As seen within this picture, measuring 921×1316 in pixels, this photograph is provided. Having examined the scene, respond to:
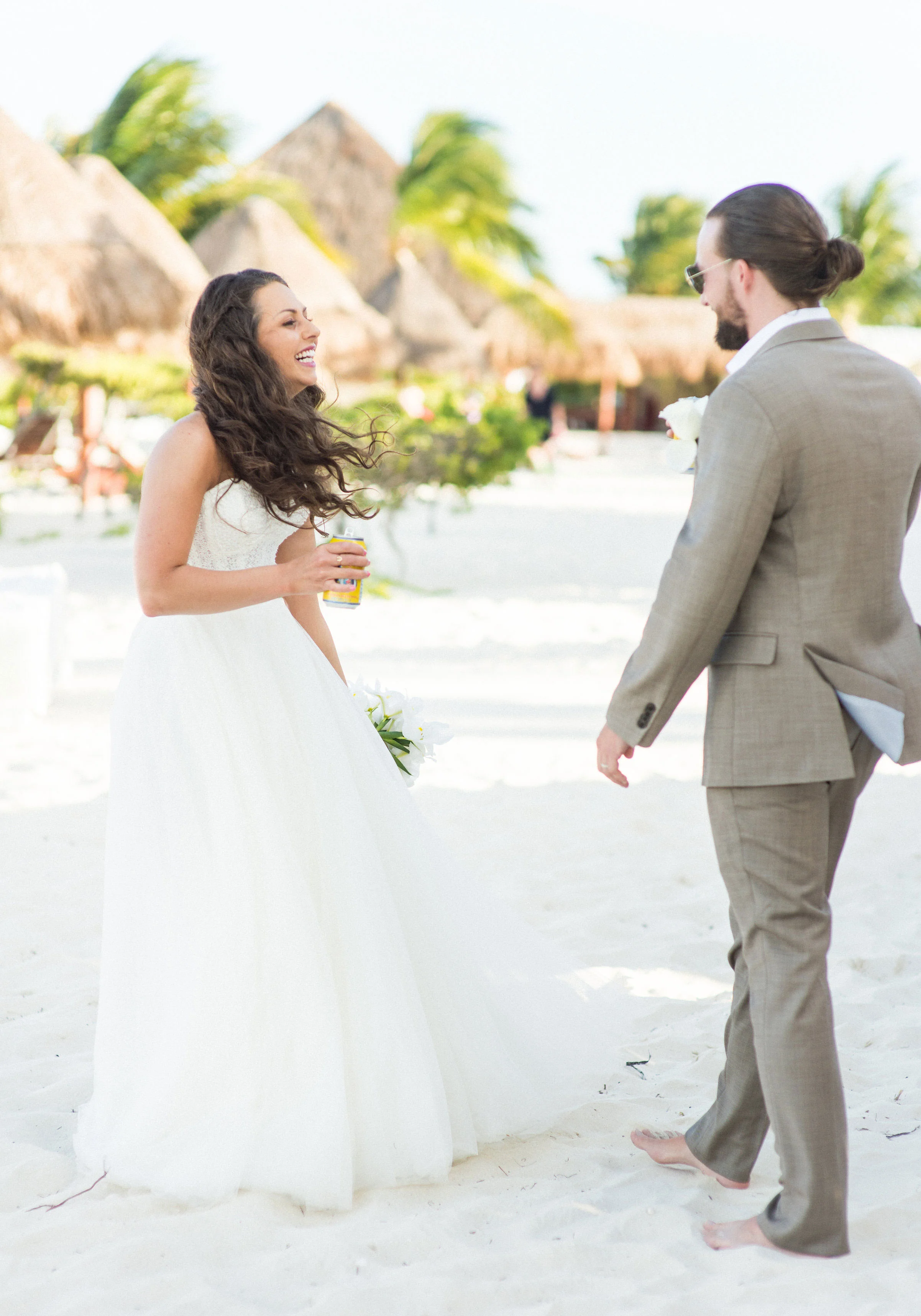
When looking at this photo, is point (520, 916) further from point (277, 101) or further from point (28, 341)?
point (277, 101)

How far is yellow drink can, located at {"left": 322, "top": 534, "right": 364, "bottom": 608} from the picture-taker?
7.39ft

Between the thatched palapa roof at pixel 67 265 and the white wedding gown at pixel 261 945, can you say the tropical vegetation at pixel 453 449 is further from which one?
the white wedding gown at pixel 261 945

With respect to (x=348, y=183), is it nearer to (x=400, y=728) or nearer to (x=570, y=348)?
(x=570, y=348)

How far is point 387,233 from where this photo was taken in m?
27.5

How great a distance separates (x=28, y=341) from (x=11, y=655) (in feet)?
28.9

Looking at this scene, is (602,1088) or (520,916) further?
(520,916)

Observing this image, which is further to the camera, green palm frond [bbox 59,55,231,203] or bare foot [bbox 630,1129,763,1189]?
green palm frond [bbox 59,55,231,203]

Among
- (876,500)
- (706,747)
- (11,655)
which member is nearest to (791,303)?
(876,500)

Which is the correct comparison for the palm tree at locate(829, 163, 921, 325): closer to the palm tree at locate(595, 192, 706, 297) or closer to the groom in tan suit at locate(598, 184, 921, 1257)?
the palm tree at locate(595, 192, 706, 297)

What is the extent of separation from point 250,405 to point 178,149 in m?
25.5

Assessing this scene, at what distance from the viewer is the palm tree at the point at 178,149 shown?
80.0 ft

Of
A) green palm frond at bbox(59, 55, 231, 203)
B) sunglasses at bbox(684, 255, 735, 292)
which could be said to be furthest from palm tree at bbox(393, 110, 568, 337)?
sunglasses at bbox(684, 255, 735, 292)

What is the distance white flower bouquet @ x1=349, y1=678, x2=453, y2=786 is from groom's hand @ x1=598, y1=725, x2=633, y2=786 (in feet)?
2.36

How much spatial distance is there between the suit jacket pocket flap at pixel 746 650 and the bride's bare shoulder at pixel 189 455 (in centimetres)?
102
